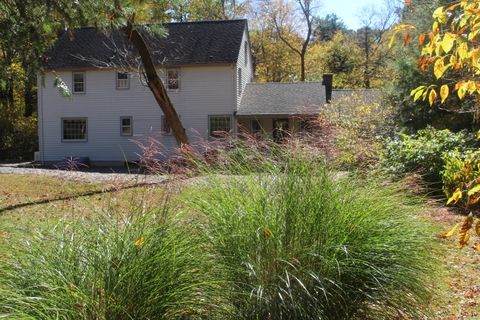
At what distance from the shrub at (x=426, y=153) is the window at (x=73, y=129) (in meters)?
20.6

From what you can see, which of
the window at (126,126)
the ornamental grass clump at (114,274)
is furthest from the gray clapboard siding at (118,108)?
the ornamental grass clump at (114,274)

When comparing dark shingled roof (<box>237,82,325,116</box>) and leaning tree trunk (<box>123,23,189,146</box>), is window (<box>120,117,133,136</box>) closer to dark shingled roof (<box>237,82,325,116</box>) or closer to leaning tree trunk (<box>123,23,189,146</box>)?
dark shingled roof (<box>237,82,325,116</box>)

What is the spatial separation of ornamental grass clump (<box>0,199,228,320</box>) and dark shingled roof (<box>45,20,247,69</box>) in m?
24.5

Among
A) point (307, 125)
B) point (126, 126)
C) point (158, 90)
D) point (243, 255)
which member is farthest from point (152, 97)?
point (243, 255)

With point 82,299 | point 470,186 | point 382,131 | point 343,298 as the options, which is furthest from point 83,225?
point 382,131

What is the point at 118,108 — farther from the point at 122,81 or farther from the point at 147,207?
the point at 147,207

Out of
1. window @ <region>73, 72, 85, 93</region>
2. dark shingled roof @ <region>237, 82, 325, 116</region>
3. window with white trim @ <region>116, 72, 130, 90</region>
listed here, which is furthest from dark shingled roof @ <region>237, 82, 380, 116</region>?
window @ <region>73, 72, 85, 93</region>

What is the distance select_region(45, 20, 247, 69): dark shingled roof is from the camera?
93.5ft

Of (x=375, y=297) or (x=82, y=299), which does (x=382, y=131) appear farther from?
(x=82, y=299)

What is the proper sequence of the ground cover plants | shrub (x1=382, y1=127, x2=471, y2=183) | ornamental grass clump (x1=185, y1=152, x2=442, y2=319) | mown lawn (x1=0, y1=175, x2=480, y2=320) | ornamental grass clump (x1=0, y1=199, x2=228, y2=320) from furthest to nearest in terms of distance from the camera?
1. shrub (x1=382, y1=127, x2=471, y2=183)
2. mown lawn (x1=0, y1=175, x2=480, y2=320)
3. ornamental grass clump (x1=185, y1=152, x2=442, y2=319)
4. the ground cover plants
5. ornamental grass clump (x1=0, y1=199, x2=228, y2=320)

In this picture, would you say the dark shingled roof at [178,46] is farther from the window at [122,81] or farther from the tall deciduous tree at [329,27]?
the tall deciduous tree at [329,27]

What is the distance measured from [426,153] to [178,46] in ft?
62.5

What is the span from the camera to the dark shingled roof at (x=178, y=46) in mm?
28484

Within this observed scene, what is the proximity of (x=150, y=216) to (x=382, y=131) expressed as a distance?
16.7 m
